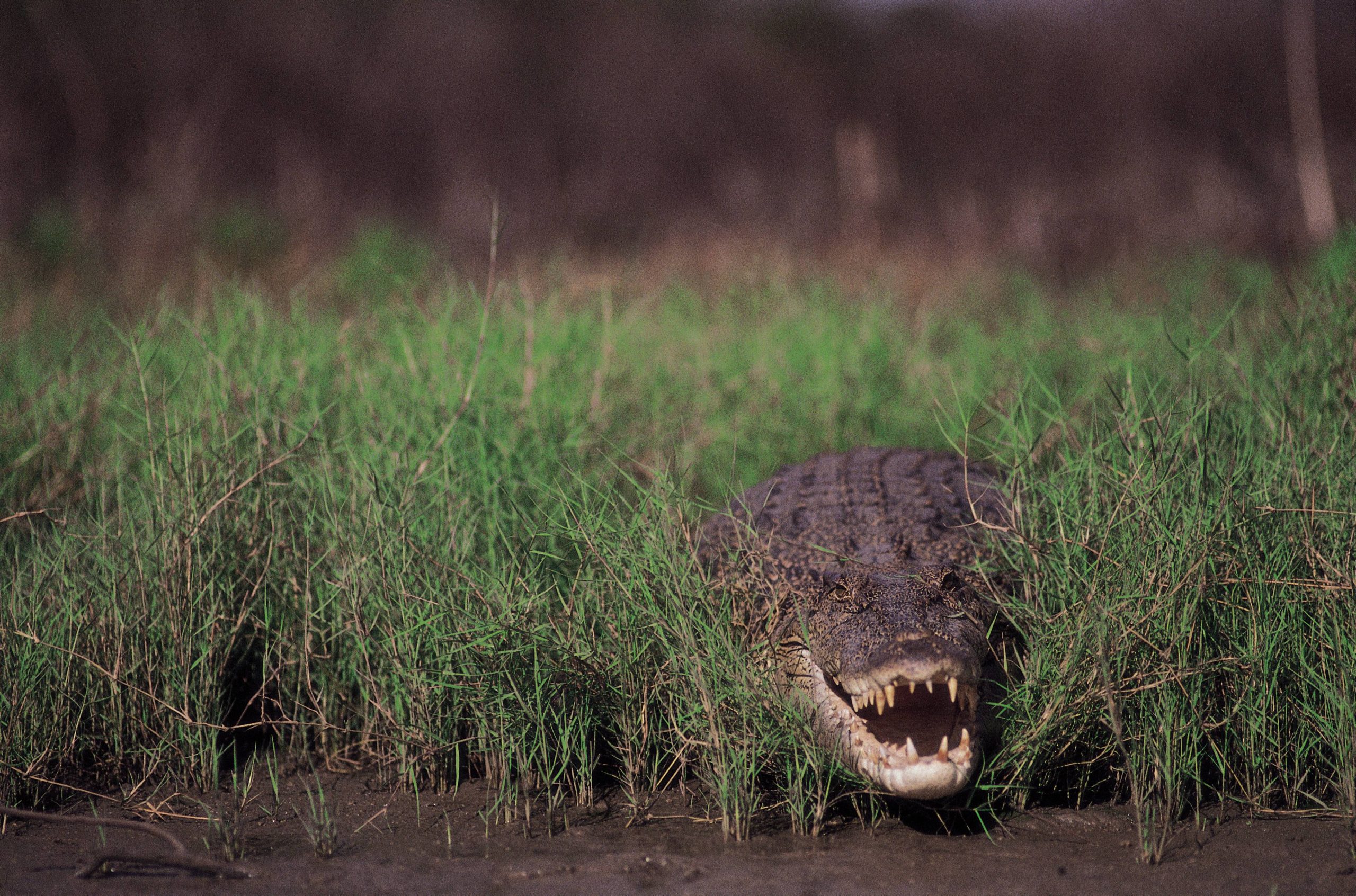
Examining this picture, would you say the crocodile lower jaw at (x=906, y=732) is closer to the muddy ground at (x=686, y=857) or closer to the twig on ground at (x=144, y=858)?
the muddy ground at (x=686, y=857)

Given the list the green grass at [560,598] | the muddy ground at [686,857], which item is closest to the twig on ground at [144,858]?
the muddy ground at [686,857]

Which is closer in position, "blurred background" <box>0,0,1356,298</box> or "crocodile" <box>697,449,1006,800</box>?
"crocodile" <box>697,449,1006,800</box>

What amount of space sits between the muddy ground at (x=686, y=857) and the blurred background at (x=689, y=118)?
8.04 m

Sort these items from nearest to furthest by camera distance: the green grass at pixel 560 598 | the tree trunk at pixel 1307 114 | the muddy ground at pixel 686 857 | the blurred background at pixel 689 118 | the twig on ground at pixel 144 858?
the twig on ground at pixel 144 858 → the muddy ground at pixel 686 857 → the green grass at pixel 560 598 → the tree trunk at pixel 1307 114 → the blurred background at pixel 689 118

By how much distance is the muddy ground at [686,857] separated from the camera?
6.97 feet

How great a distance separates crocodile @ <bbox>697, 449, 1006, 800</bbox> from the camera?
2.30 m

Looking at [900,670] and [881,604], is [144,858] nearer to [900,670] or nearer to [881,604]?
[900,670]

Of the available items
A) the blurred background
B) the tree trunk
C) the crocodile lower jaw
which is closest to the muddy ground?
the crocodile lower jaw

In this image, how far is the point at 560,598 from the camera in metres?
2.65

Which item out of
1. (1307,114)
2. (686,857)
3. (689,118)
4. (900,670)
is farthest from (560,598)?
(1307,114)

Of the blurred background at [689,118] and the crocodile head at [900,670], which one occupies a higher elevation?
the blurred background at [689,118]

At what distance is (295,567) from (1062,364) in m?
3.01

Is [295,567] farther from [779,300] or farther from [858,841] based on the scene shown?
[779,300]

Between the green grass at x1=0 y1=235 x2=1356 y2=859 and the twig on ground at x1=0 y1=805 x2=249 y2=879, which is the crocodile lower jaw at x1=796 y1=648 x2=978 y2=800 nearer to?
the green grass at x1=0 y1=235 x2=1356 y2=859
